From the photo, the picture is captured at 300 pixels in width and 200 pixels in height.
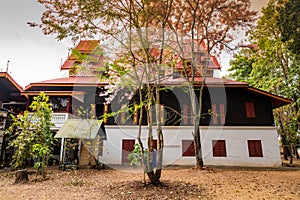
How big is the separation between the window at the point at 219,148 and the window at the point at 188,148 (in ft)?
4.53

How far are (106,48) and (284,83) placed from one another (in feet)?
48.7

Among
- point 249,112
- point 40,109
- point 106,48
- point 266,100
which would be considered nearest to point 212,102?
point 249,112

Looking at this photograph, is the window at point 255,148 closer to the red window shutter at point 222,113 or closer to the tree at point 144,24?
the red window shutter at point 222,113

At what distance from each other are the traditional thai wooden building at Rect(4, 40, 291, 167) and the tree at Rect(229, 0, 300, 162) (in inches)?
101

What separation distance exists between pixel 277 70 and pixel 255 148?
800 centimetres

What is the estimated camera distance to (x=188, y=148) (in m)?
13.0

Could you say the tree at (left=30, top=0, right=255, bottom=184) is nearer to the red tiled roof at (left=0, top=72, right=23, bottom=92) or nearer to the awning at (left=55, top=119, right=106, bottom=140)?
the awning at (left=55, top=119, right=106, bottom=140)

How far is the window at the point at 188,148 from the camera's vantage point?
12.9 meters

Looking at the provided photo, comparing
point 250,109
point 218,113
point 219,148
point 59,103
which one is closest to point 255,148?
point 219,148

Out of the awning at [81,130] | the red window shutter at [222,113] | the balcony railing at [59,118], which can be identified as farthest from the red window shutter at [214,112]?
the balcony railing at [59,118]

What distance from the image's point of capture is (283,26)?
8.74 m

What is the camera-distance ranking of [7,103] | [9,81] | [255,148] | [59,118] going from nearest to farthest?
[59,118] → [255,148] → [9,81] → [7,103]

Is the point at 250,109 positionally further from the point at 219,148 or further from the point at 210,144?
the point at 210,144

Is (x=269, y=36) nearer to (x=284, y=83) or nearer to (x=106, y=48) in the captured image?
(x=284, y=83)
